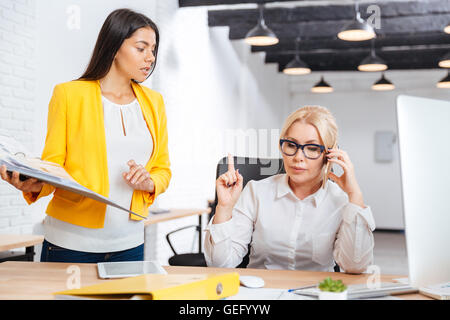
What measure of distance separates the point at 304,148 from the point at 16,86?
2.67m

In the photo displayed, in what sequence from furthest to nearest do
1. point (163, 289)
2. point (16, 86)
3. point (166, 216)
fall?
1. point (166, 216)
2. point (16, 86)
3. point (163, 289)

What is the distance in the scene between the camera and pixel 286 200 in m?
1.72

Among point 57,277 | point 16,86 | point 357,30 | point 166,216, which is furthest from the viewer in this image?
point 357,30

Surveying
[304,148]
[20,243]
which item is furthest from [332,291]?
[20,243]

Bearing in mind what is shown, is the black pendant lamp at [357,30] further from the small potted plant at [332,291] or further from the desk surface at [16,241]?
the small potted plant at [332,291]

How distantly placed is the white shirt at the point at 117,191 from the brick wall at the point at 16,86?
2.03m

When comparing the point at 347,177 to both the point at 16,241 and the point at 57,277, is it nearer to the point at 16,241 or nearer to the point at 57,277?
the point at 57,277

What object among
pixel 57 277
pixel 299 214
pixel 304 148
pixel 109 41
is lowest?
pixel 57 277

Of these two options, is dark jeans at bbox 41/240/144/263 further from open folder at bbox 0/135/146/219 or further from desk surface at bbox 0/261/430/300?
open folder at bbox 0/135/146/219

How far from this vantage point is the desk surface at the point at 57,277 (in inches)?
44.6

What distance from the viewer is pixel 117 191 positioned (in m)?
1.63

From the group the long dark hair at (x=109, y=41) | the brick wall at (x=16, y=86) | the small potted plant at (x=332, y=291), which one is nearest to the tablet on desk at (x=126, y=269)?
the small potted plant at (x=332, y=291)
